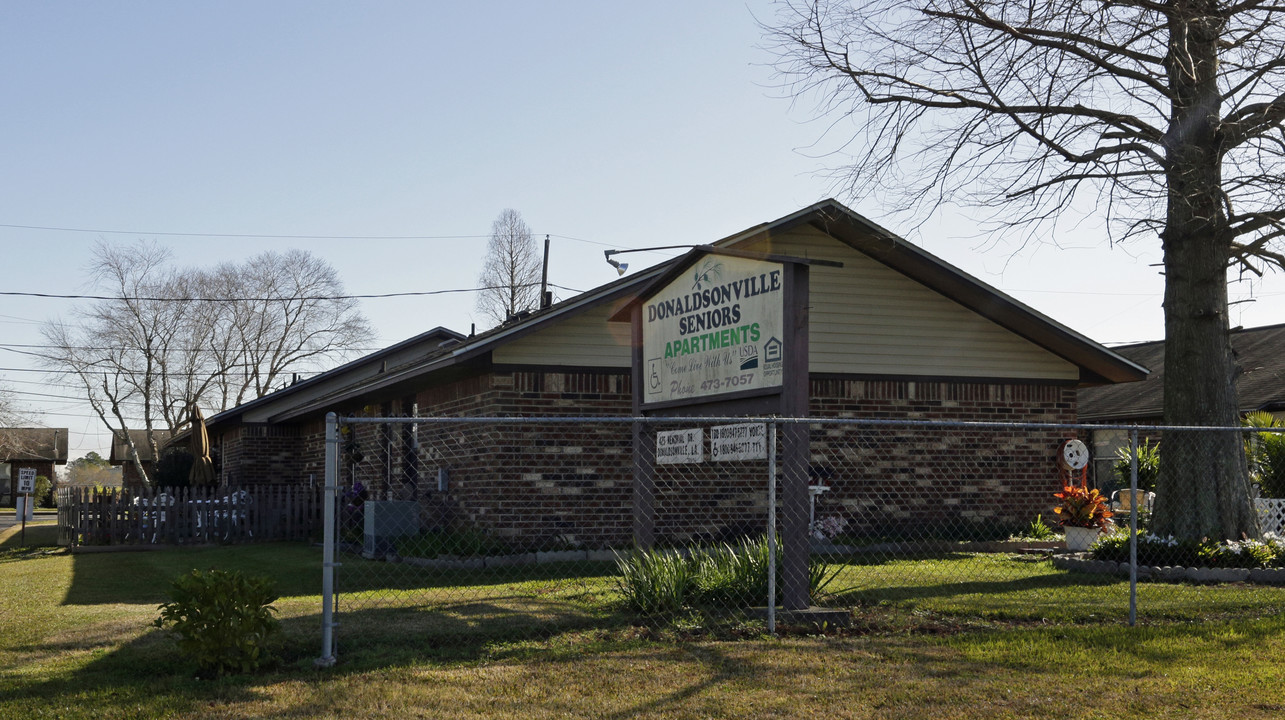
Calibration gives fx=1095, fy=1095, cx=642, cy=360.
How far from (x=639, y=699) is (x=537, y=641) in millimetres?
1794

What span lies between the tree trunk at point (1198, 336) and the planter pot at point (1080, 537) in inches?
58.0

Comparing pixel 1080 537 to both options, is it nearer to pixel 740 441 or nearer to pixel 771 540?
pixel 740 441

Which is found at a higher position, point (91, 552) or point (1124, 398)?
point (1124, 398)

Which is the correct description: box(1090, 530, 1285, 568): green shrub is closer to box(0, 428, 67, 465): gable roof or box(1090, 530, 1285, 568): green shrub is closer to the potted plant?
the potted plant

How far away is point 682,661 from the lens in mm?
7188

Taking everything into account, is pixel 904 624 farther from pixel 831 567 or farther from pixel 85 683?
pixel 85 683

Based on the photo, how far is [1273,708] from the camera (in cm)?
625

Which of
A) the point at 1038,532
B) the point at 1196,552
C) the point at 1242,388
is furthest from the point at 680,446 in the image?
the point at 1242,388

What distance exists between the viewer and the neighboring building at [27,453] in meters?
61.5

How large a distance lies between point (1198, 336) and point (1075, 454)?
14.5 ft

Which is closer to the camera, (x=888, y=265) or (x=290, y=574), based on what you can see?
(x=290, y=574)

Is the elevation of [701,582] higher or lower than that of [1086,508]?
lower

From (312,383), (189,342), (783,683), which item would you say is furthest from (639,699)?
(189,342)

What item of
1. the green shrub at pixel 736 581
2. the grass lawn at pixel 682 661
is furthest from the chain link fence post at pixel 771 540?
the green shrub at pixel 736 581
